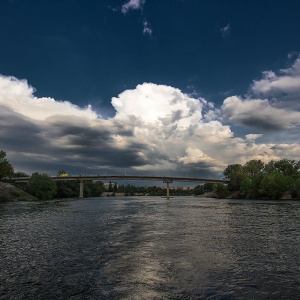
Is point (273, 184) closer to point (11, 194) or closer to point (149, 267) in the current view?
point (11, 194)

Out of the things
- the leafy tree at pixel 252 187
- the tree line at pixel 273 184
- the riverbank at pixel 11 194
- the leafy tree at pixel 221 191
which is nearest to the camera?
the riverbank at pixel 11 194

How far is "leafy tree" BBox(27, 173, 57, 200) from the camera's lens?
120312 millimetres

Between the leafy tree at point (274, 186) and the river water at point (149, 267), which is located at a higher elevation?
the leafy tree at point (274, 186)

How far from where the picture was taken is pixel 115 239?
23469 mm

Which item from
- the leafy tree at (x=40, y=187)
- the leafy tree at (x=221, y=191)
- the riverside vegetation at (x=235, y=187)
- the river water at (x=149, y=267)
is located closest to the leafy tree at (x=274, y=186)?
the riverside vegetation at (x=235, y=187)

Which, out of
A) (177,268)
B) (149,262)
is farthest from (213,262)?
(149,262)

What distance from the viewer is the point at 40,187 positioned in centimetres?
12081

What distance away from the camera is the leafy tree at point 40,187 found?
395 feet

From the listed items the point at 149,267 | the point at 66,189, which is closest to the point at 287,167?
the point at 66,189

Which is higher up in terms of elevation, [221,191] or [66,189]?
[66,189]

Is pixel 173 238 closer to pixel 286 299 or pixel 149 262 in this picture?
pixel 149 262

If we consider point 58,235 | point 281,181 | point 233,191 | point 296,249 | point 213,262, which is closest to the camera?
point 213,262

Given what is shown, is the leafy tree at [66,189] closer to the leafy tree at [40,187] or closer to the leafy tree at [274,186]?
the leafy tree at [40,187]

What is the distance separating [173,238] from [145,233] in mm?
4105
